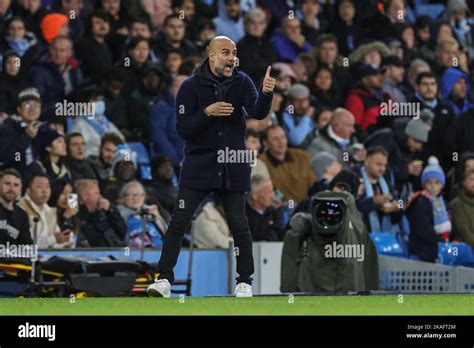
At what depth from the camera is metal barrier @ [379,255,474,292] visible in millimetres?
15828

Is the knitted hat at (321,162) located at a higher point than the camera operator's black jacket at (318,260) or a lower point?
higher

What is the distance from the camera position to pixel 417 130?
20281mm

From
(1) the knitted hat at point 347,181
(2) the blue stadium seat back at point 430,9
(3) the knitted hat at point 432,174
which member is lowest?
(1) the knitted hat at point 347,181

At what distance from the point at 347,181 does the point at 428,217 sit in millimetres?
1671

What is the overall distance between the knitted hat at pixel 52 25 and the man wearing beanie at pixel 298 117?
→ 2.93 meters

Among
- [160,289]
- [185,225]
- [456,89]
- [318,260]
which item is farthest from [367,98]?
[160,289]

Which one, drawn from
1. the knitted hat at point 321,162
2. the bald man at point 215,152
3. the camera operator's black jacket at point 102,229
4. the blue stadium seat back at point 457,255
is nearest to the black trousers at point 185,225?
the bald man at point 215,152

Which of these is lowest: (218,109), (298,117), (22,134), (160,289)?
(160,289)

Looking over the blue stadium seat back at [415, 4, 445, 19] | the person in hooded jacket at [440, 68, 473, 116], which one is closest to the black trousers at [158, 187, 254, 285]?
the person in hooded jacket at [440, 68, 473, 116]

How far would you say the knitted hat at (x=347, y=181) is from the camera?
16375 mm

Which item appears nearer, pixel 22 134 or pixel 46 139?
pixel 22 134

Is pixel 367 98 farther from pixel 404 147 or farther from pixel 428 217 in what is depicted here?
pixel 428 217

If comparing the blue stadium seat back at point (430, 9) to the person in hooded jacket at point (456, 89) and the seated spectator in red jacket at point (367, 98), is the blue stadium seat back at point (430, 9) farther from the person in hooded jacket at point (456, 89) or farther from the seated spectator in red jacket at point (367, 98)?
the seated spectator in red jacket at point (367, 98)
